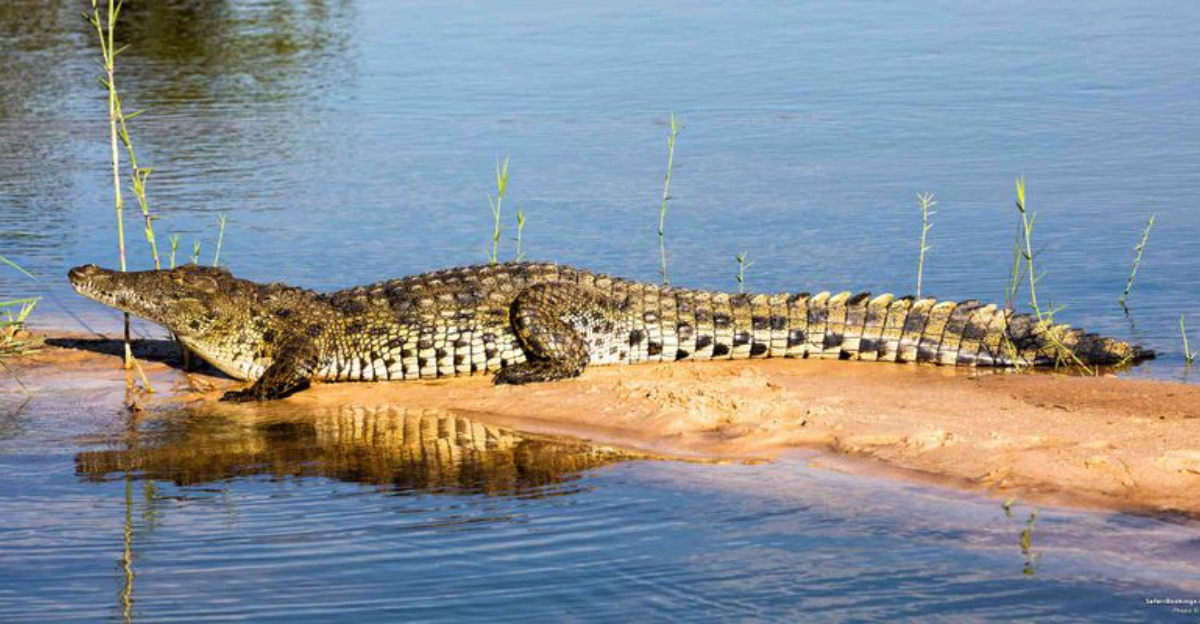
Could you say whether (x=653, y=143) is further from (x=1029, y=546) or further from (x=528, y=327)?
(x=1029, y=546)

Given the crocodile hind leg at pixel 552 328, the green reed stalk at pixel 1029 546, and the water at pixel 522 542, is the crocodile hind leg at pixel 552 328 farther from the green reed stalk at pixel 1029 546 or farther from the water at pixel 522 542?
the green reed stalk at pixel 1029 546

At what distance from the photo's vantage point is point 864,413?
7656 mm

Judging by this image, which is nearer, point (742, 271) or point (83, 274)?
point (83, 274)

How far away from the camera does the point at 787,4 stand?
72.2 feet

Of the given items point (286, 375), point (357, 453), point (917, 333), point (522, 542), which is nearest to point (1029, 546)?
point (522, 542)

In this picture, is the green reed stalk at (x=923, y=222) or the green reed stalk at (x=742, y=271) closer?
the green reed stalk at (x=923, y=222)

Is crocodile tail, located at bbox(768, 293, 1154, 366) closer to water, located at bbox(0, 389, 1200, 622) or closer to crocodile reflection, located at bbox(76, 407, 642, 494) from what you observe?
crocodile reflection, located at bbox(76, 407, 642, 494)

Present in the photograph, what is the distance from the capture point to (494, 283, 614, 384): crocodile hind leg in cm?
891

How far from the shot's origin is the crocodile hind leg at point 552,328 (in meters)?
8.91

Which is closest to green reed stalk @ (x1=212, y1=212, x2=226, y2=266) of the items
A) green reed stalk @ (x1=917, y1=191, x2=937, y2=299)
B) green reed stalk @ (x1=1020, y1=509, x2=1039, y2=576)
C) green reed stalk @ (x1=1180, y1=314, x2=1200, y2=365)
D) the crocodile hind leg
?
the crocodile hind leg

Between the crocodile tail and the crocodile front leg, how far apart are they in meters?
2.44

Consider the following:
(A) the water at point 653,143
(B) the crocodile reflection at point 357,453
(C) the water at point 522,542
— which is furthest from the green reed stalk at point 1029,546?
(A) the water at point 653,143

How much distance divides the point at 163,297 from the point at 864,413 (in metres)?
3.77

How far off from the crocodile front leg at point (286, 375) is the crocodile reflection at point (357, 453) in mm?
412
